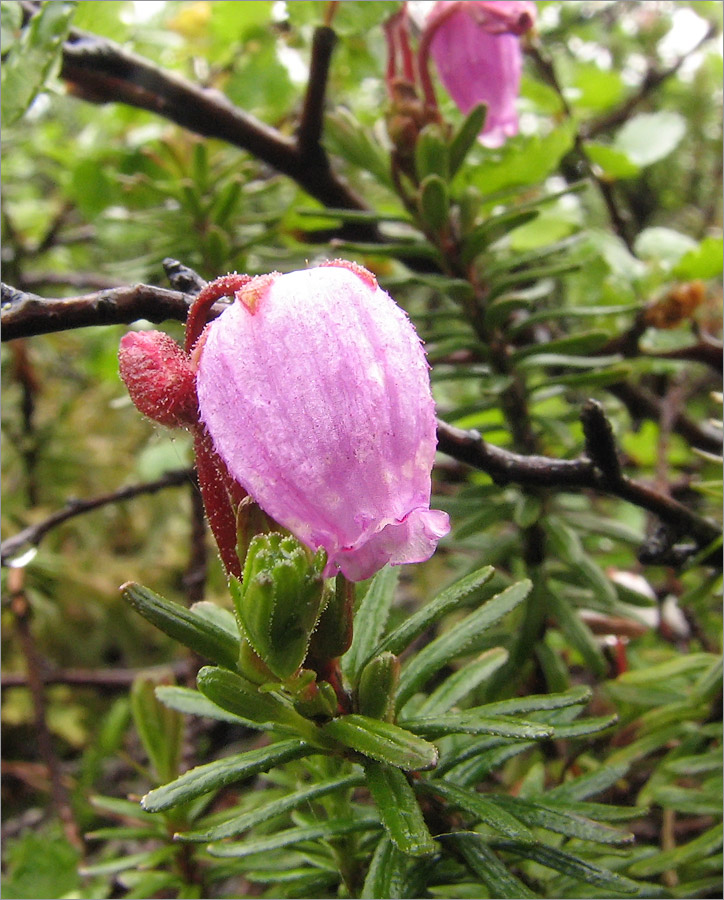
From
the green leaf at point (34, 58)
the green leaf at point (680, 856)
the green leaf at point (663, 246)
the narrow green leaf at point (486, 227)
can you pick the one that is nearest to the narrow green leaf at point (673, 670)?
the green leaf at point (680, 856)

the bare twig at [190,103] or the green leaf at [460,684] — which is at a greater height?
the bare twig at [190,103]

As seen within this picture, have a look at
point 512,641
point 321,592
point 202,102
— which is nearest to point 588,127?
point 202,102

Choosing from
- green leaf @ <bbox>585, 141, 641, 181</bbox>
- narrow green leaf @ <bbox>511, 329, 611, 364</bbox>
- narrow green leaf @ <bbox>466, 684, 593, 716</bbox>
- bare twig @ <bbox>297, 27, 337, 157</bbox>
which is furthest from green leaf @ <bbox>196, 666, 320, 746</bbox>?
green leaf @ <bbox>585, 141, 641, 181</bbox>

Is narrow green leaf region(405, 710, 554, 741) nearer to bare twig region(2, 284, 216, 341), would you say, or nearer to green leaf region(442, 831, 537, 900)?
green leaf region(442, 831, 537, 900)

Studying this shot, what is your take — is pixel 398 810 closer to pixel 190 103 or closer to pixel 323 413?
pixel 323 413

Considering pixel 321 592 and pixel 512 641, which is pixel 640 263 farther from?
pixel 321 592

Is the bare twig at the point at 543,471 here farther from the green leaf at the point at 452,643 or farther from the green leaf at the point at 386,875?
the green leaf at the point at 386,875

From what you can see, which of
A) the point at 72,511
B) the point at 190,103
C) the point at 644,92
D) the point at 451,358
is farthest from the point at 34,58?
the point at 644,92
